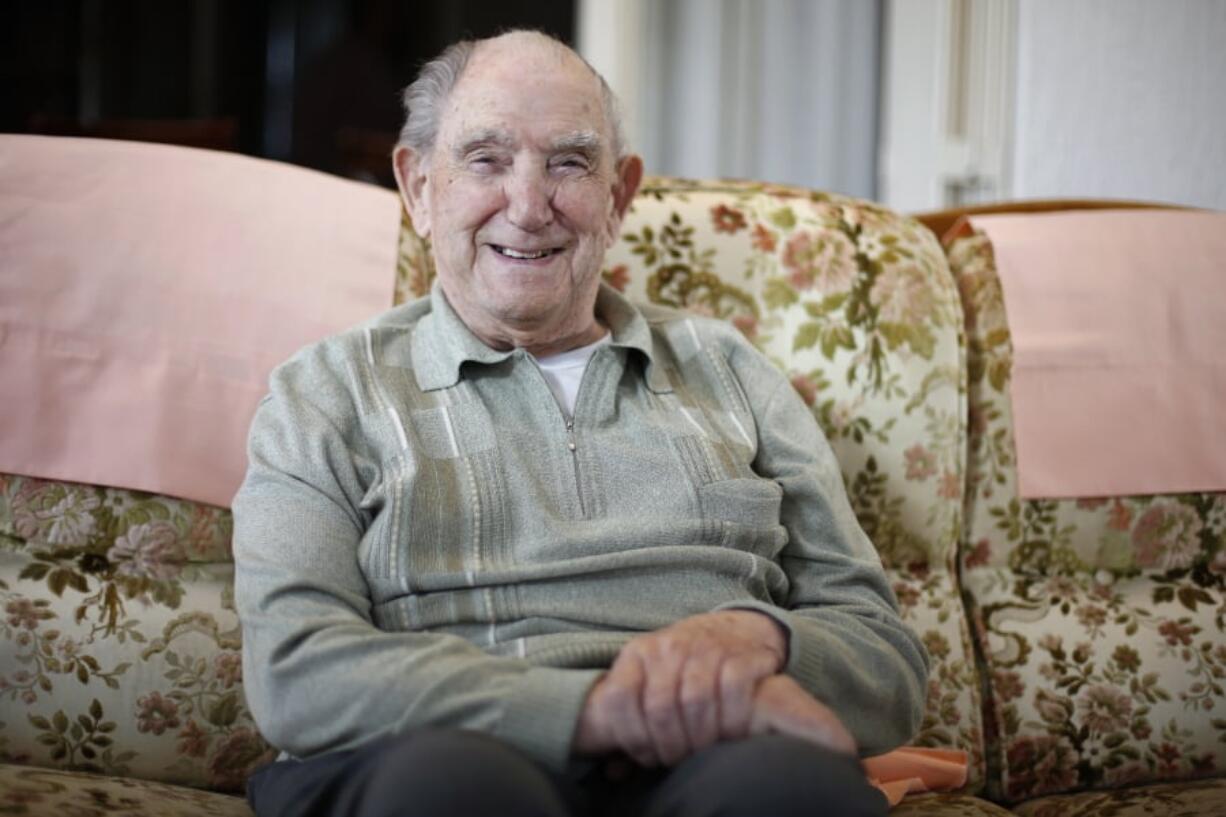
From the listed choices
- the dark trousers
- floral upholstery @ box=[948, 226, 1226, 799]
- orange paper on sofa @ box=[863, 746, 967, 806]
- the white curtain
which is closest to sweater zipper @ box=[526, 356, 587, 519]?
the dark trousers

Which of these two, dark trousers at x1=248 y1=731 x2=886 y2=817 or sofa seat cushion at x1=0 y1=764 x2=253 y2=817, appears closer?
dark trousers at x1=248 y1=731 x2=886 y2=817

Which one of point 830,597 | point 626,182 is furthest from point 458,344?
point 830,597

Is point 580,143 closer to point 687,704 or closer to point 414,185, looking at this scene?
point 414,185

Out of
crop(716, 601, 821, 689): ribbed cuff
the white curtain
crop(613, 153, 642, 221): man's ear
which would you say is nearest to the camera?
crop(716, 601, 821, 689): ribbed cuff

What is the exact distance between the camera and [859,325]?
165cm

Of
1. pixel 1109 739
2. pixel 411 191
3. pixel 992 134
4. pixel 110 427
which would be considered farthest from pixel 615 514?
pixel 992 134

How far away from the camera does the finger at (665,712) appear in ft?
3.39

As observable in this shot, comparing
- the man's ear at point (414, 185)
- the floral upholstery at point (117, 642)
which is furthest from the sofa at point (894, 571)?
the man's ear at point (414, 185)

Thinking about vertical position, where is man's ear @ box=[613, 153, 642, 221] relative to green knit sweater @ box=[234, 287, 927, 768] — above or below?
above

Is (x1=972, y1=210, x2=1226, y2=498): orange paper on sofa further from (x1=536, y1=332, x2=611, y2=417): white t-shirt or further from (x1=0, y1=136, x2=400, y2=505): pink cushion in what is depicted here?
(x1=0, y1=136, x2=400, y2=505): pink cushion

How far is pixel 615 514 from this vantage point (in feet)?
4.27

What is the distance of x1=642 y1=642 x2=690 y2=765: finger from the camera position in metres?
1.03

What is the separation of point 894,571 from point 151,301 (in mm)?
992

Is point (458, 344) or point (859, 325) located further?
point (859, 325)
